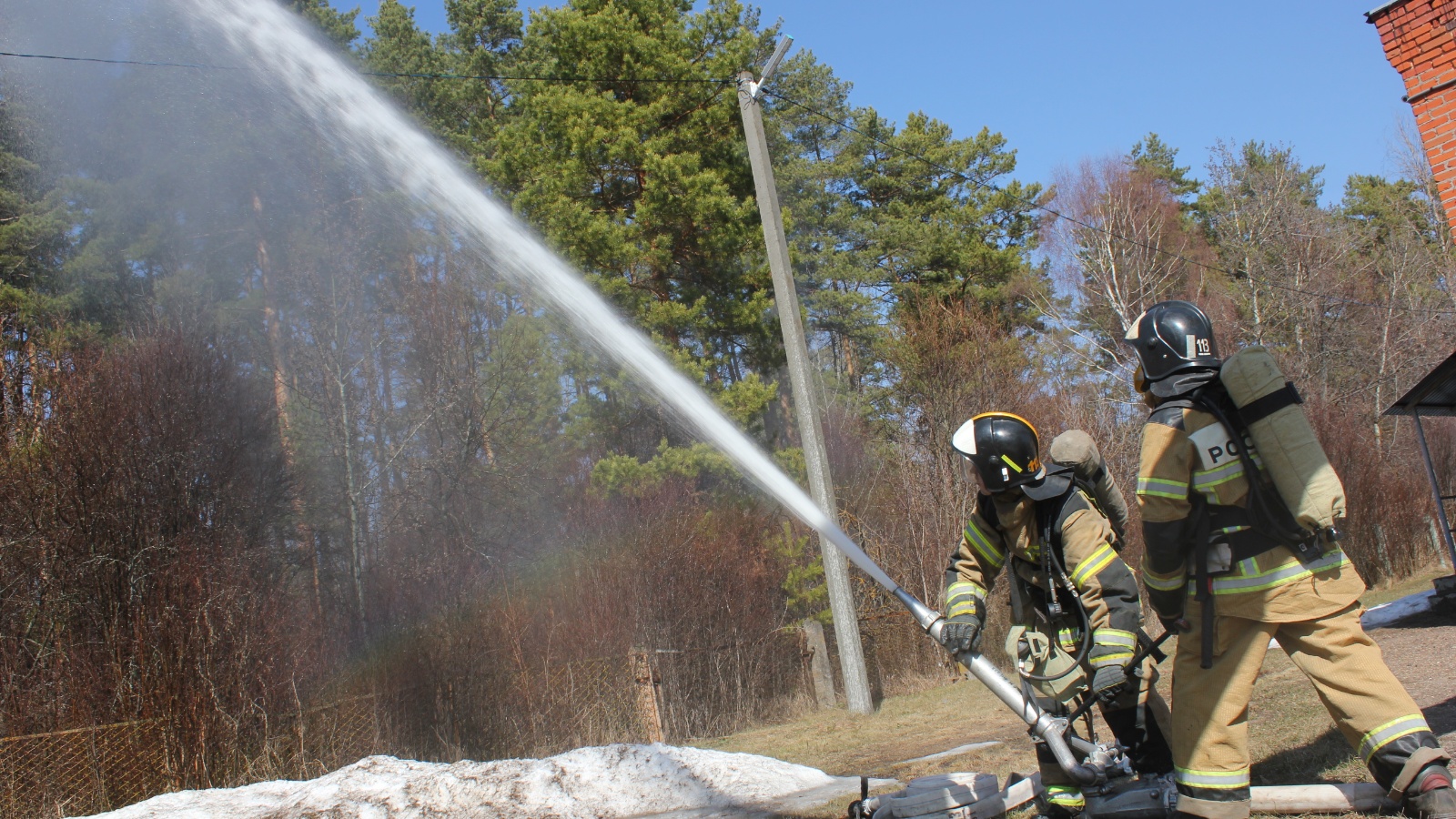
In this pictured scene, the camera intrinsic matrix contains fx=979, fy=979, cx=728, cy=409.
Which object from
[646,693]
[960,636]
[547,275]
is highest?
[547,275]

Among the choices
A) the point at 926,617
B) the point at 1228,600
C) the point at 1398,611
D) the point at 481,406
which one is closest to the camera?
the point at 1228,600

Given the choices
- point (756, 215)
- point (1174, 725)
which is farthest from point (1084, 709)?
point (756, 215)

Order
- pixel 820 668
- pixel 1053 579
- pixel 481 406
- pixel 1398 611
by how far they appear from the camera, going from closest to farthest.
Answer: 1. pixel 1053 579
2. pixel 1398 611
3. pixel 820 668
4. pixel 481 406

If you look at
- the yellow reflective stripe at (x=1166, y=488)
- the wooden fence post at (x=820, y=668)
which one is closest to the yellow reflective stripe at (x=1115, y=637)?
the yellow reflective stripe at (x=1166, y=488)

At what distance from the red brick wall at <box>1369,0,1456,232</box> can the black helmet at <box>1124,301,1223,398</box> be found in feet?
28.0

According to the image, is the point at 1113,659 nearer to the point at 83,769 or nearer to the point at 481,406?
the point at 83,769

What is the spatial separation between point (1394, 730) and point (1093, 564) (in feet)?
3.68

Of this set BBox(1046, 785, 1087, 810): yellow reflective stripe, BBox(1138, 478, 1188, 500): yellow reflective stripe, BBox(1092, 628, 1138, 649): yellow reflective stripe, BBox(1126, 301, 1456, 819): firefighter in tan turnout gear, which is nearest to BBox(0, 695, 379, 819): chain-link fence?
BBox(1046, 785, 1087, 810): yellow reflective stripe

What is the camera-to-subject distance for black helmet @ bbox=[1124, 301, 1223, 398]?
12.6 feet

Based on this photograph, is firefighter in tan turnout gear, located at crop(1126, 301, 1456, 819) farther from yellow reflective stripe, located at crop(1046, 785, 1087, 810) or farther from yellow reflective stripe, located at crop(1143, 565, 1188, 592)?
yellow reflective stripe, located at crop(1046, 785, 1087, 810)

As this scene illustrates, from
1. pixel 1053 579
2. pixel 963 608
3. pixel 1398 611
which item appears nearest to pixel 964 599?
pixel 963 608

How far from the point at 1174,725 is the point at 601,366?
14521mm

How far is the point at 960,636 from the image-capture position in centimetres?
392

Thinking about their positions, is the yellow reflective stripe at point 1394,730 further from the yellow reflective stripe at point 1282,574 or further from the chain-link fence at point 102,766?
the chain-link fence at point 102,766
